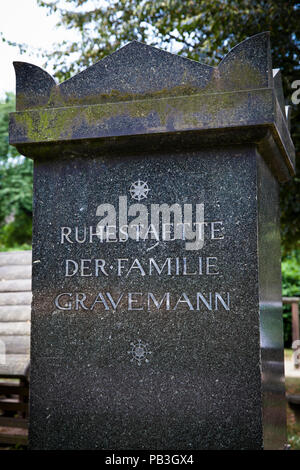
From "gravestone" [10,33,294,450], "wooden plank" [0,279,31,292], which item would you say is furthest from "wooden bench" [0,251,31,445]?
"gravestone" [10,33,294,450]

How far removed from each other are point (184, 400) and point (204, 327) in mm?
356

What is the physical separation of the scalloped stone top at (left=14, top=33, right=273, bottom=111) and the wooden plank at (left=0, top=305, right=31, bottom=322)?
7.61 ft

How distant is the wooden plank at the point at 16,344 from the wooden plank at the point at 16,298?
39 cm

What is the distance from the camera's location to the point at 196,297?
101 inches

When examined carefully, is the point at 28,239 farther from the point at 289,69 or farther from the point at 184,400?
the point at 184,400

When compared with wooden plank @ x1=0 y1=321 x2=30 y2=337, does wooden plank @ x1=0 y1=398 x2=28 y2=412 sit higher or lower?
lower

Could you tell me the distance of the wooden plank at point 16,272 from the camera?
504 centimetres

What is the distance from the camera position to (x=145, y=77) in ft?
8.75

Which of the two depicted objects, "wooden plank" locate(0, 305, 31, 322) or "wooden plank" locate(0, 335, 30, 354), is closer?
"wooden plank" locate(0, 335, 30, 354)

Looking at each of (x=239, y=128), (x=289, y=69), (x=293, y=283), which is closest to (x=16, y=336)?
(x=239, y=128)

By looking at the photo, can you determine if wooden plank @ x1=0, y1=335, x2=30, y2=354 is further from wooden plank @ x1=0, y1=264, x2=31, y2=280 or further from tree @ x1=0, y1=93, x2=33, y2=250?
tree @ x1=0, y1=93, x2=33, y2=250

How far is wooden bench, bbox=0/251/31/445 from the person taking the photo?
14.2ft

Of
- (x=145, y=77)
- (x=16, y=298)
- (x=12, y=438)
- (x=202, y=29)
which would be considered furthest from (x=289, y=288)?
(x=145, y=77)

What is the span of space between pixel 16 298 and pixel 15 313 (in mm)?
162
